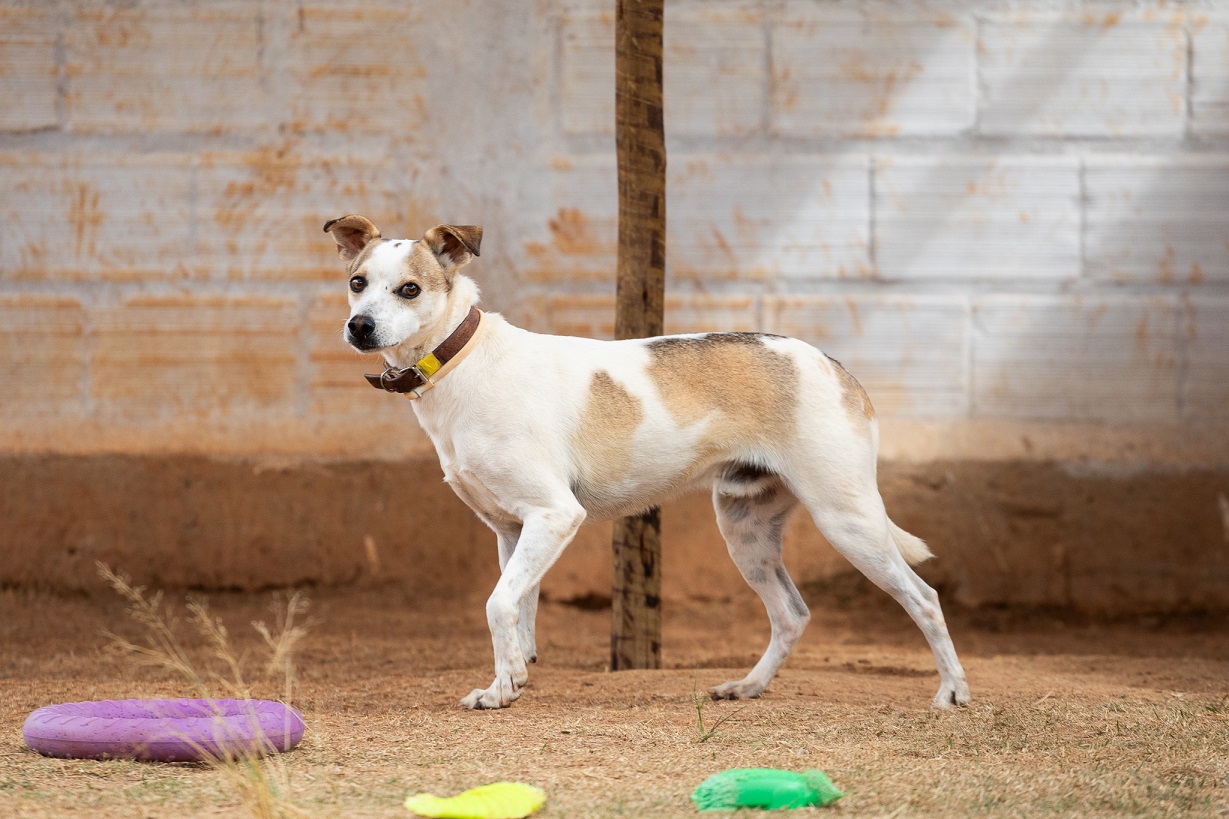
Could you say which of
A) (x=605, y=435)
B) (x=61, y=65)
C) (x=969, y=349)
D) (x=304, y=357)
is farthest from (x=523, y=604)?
(x=61, y=65)

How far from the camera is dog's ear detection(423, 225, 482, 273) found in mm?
4395

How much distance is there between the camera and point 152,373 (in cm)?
681

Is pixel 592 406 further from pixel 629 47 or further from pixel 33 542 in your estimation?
pixel 33 542

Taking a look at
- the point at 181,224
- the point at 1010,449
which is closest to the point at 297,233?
the point at 181,224

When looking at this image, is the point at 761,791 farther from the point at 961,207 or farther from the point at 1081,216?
the point at 1081,216

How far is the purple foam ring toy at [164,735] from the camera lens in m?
3.56

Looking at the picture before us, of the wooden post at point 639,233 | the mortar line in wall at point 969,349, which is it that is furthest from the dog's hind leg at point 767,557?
the mortar line in wall at point 969,349

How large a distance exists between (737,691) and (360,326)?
189 centimetres

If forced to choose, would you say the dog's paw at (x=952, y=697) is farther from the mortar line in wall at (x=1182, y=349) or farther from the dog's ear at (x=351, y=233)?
the mortar line in wall at (x=1182, y=349)

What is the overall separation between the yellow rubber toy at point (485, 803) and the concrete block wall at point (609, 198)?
3899 millimetres

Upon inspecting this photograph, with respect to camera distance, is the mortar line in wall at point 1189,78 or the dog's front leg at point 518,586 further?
the mortar line in wall at point 1189,78

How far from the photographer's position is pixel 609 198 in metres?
6.82

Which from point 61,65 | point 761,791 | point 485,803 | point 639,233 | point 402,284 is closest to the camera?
point 485,803

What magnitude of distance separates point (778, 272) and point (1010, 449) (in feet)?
5.10
